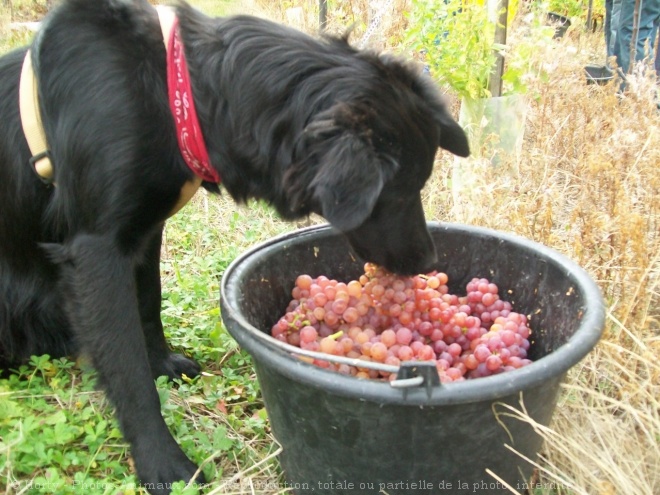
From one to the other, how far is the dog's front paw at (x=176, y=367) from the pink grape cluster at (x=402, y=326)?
65 centimetres

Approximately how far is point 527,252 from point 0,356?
1863 mm

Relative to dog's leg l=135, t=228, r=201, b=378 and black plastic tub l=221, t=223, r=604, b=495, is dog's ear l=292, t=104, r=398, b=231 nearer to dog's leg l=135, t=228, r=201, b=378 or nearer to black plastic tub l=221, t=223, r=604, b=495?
black plastic tub l=221, t=223, r=604, b=495

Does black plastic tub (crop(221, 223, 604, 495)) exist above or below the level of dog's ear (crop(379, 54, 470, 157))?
below

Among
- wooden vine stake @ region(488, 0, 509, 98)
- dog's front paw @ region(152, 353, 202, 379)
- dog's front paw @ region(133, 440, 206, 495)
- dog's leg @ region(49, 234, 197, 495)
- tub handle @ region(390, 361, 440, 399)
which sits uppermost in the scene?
wooden vine stake @ region(488, 0, 509, 98)

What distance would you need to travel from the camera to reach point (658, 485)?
155 centimetres

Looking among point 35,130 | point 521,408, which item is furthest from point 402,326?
point 35,130

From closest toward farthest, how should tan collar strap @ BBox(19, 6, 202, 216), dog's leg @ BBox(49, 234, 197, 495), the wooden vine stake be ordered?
dog's leg @ BBox(49, 234, 197, 495)
tan collar strap @ BBox(19, 6, 202, 216)
the wooden vine stake

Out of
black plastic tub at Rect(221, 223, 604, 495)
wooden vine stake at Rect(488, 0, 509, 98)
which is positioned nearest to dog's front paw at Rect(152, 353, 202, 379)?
black plastic tub at Rect(221, 223, 604, 495)

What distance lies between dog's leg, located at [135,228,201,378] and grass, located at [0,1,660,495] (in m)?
0.09

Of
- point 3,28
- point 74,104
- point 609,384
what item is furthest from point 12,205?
point 3,28

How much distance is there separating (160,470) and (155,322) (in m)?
0.65

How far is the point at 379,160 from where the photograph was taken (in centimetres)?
142

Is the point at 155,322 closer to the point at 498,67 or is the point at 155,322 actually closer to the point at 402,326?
the point at 402,326

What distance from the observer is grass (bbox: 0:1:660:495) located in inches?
65.6
